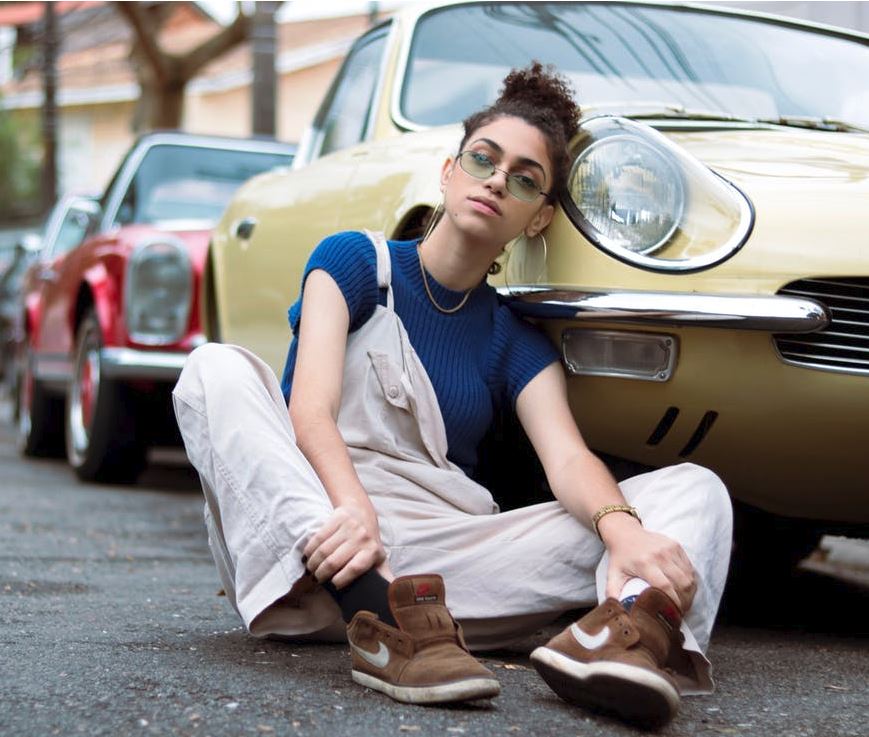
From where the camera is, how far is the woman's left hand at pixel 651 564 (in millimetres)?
2596

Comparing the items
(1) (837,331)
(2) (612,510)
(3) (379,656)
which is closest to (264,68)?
(1) (837,331)

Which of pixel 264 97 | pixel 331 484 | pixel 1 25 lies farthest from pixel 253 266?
pixel 1 25

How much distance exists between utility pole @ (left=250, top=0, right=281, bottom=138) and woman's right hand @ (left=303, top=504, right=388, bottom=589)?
10.1 metres

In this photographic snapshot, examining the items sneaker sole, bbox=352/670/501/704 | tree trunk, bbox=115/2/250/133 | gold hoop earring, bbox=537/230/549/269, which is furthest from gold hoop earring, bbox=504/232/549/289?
tree trunk, bbox=115/2/250/133

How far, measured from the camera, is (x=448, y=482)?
3039 mm

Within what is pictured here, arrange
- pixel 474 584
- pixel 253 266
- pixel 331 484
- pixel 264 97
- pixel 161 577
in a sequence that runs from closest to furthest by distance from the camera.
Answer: pixel 331 484 → pixel 474 584 → pixel 161 577 → pixel 253 266 → pixel 264 97

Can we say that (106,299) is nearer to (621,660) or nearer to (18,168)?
(621,660)

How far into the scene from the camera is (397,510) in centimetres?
295

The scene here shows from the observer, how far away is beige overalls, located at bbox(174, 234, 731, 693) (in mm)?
2664

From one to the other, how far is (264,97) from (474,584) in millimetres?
10007

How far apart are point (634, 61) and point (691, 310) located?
1.40 m

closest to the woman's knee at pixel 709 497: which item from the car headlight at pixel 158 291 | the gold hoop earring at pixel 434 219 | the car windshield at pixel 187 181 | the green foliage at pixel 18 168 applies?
the gold hoop earring at pixel 434 219

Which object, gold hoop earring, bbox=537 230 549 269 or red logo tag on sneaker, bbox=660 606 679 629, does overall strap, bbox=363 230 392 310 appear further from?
red logo tag on sneaker, bbox=660 606 679 629

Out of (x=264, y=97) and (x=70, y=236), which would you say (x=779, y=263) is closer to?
(x=70, y=236)
